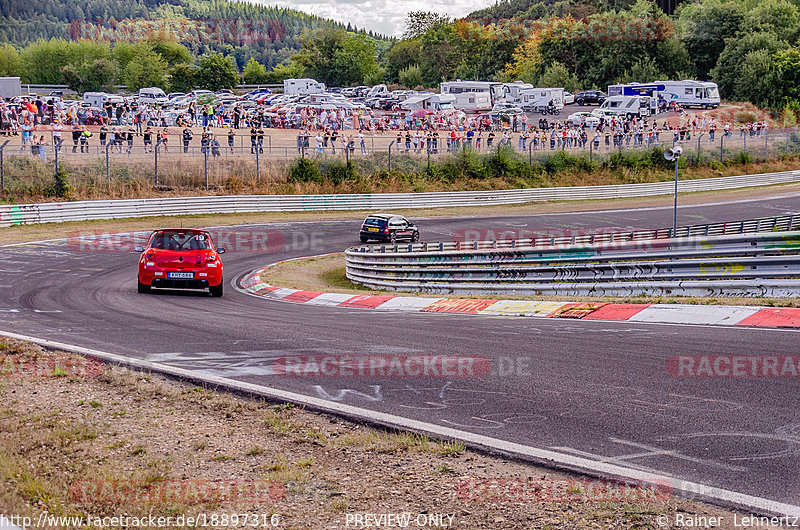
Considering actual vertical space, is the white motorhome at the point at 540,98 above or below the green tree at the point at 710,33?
below

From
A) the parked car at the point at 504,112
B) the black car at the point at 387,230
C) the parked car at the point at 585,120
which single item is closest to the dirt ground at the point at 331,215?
the black car at the point at 387,230

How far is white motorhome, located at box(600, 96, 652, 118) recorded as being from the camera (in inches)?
2483

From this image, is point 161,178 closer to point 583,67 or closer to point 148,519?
point 148,519

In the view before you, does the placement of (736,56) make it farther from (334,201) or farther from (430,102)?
(334,201)

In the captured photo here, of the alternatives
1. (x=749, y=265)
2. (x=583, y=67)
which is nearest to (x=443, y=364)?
(x=749, y=265)

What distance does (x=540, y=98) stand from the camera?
7125cm

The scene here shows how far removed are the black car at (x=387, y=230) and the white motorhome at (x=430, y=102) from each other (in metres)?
36.6

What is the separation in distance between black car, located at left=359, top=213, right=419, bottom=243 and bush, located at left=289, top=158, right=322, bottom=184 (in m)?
12.2

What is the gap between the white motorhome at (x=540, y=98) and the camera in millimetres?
70750

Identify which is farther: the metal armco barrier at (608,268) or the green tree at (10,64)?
the green tree at (10,64)

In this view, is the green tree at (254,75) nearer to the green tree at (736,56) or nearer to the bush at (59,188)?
the green tree at (736,56)

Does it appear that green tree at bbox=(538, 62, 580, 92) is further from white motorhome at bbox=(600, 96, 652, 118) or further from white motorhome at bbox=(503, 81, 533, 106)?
white motorhome at bbox=(600, 96, 652, 118)

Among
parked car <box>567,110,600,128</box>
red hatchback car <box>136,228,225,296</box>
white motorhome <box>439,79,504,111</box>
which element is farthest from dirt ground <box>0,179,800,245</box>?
white motorhome <box>439,79,504,111</box>

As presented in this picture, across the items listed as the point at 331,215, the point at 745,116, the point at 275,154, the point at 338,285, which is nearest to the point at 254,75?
the point at 745,116
